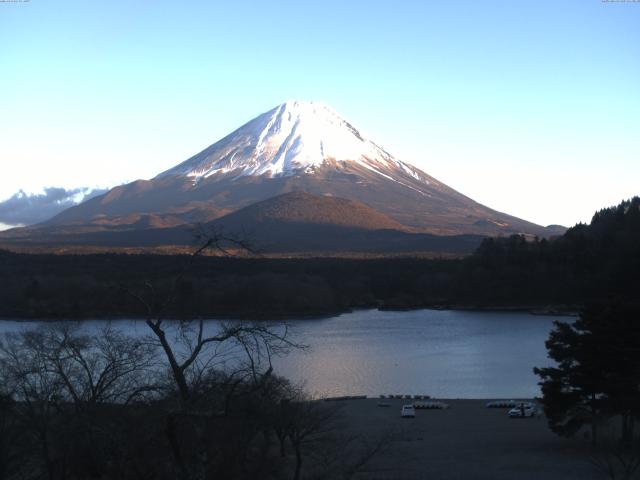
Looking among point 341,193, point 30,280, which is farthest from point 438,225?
point 30,280

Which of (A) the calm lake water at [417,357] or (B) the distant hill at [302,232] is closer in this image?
(A) the calm lake water at [417,357]

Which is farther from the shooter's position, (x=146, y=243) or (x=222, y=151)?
(x=222, y=151)

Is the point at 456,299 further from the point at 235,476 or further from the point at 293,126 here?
the point at 293,126

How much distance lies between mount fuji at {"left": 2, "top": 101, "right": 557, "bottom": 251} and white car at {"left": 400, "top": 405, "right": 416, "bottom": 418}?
2185 inches

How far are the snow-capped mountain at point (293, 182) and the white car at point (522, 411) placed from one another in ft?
193

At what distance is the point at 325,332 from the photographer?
976 inches

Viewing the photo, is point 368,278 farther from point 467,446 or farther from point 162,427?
point 162,427

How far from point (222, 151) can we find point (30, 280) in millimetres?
60795

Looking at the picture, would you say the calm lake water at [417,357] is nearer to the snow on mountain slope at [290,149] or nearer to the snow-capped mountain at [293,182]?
the snow-capped mountain at [293,182]

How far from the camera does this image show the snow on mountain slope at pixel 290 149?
90.0 m

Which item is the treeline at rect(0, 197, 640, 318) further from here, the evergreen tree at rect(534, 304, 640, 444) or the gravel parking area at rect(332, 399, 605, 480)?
the evergreen tree at rect(534, 304, 640, 444)

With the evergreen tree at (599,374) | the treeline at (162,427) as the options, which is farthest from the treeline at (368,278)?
the treeline at (162,427)

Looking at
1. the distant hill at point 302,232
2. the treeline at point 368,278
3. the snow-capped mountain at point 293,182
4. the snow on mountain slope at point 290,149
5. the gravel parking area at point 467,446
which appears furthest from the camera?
the snow on mountain slope at point 290,149

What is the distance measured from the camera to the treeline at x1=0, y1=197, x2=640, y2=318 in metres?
29.8
